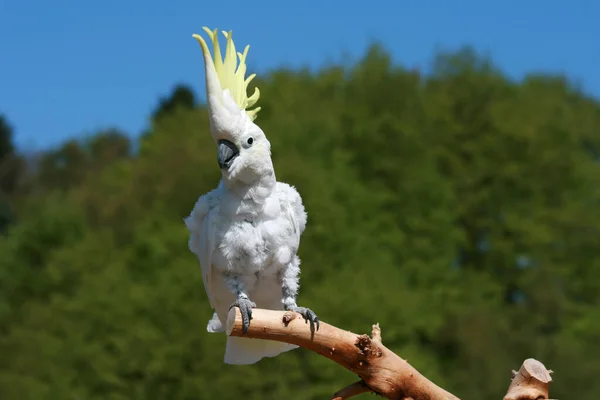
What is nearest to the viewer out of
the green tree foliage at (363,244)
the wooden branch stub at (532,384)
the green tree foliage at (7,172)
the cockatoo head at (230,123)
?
the cockatoo head at (230,123)

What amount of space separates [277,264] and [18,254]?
28.1 m

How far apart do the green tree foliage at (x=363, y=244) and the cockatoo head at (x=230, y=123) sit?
20550 mm

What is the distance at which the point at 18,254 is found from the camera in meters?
34.2

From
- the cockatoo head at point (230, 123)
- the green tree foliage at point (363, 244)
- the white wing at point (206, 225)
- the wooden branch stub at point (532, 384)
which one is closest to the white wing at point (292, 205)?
the cockatoo head at point (230, 123)

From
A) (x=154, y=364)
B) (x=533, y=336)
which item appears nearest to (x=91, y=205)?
(x=154, y=364)

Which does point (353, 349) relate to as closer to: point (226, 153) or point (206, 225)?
Answer: point (206, 225)

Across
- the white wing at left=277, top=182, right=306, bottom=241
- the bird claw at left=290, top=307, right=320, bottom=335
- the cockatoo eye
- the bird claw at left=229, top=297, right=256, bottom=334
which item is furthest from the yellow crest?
the bird claw at left=290, top=307, right=320, bottom=335

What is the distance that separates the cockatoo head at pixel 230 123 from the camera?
24.7 ft

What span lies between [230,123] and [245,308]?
141cm

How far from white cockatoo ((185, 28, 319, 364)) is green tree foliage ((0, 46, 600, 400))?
20.1 meters

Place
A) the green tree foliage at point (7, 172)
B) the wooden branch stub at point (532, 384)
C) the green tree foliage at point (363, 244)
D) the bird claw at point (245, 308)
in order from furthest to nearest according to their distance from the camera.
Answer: the green tree foliage at point (7, 172)
the green tree foliage at point (363, 244)
the wooden branch stub at point (532, 384)
the bird claw at point (245, 308)

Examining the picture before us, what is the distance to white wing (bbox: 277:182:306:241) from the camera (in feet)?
26.2

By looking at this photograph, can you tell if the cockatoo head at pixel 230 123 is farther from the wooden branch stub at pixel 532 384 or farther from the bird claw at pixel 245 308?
the wooden branch stub at pixel 532 384

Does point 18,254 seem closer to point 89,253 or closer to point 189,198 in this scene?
point 89,253
